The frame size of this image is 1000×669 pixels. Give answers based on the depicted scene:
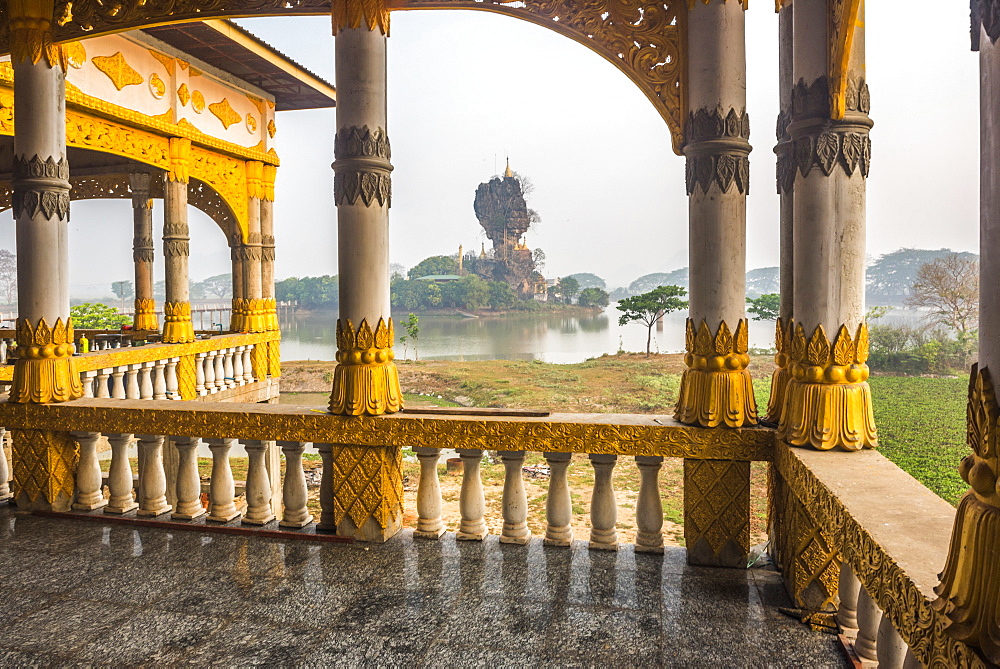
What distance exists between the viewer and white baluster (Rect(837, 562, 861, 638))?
2.46 metres

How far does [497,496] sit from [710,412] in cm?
1543

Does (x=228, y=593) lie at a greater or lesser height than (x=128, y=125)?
lesser

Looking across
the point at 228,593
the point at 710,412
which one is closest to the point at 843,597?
the point at 710,412

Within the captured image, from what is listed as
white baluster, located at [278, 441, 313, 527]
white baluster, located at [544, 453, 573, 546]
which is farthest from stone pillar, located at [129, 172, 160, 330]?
white baluster, located at [544, 453, 573, 546]

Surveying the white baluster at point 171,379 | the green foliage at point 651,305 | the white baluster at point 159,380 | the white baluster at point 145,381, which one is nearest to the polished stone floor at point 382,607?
the white baluster at point 145,381

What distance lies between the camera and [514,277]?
52531 millimetres

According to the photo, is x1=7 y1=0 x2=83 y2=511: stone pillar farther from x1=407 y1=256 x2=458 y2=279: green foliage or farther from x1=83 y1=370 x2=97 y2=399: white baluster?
x1=407 y1=256 x2=458 y2=279: green foliage

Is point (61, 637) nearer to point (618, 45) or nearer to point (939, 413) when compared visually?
point (618, 45)

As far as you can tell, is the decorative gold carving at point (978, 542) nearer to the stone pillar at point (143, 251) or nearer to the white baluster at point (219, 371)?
the white baluster at point (219, 371)

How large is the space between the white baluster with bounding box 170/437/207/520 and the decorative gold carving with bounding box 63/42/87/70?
6839 millimetres

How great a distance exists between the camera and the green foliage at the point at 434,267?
186 feet

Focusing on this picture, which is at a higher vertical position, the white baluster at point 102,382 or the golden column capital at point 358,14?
the golden column capital at point 358,14

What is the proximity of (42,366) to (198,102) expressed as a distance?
7.98 m

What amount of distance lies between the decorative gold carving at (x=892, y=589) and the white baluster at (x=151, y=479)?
377 cm
